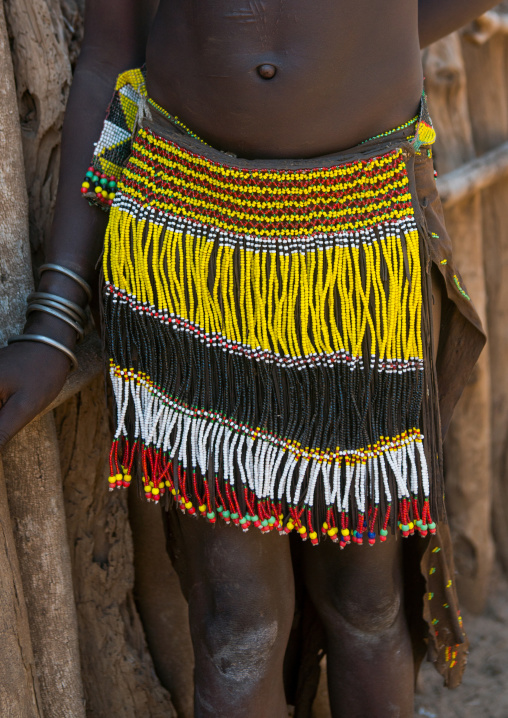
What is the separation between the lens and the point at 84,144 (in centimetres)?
130

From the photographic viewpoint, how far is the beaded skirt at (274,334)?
1.16m

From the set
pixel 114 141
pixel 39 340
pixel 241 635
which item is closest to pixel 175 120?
pixel 114 141

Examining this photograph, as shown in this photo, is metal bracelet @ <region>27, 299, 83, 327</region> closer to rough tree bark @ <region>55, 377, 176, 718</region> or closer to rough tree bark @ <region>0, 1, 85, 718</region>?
rough tree bark @ <region>0, 1, 85, 718</region>

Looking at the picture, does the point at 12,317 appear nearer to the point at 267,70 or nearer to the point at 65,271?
the point at 65,271

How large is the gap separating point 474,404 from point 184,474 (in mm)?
1363

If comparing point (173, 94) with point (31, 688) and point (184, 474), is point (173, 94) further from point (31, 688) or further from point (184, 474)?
point (31, 688)

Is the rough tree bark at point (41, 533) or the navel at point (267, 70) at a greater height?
the navel at point (267, 70)

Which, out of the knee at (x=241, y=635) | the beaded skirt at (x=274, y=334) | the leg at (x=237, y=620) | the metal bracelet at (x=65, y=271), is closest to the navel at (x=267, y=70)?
the beaded skirt at (x=274, y=334)

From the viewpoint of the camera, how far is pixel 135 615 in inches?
69.6

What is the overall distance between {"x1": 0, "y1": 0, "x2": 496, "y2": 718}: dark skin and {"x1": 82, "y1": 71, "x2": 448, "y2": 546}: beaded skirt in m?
0.06

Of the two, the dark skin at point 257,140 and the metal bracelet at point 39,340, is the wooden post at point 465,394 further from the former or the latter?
the metal bracelet at point 39,340

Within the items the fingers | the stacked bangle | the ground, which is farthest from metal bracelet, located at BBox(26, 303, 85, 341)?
the ground

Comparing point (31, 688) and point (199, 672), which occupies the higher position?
point (199, 672)

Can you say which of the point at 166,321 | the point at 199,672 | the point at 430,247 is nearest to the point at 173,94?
the point at 166,321
